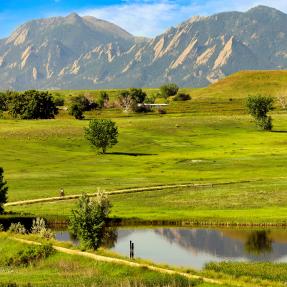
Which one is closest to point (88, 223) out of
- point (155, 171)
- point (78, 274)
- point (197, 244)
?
point (78, 274)

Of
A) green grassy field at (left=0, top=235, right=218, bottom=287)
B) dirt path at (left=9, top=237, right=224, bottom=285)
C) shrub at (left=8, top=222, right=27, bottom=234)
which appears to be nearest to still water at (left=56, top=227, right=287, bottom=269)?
shrub at (left=8, top=222, right=27, bottom=234)

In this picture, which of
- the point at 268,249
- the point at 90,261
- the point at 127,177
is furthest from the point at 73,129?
the point at 90,261

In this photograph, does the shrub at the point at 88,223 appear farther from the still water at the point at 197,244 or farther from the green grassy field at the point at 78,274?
the still water at the point at 197,244

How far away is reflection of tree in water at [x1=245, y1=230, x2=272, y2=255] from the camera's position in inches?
2550

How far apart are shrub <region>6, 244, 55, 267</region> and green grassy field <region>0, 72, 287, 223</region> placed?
2790 cm

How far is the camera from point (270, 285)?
4122 centimetres

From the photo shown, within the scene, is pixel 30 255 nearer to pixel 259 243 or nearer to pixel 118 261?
pixel 118 261

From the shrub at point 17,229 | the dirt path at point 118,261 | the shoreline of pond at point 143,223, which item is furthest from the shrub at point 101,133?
the dirt path at point 118,261

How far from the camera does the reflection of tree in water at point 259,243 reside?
64.8 meters

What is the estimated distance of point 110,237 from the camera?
7412cm

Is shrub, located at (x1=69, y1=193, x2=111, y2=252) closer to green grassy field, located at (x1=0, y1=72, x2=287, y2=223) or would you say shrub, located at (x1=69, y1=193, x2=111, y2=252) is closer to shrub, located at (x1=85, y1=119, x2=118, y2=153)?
green grassy field, located at (x1=0, y1=72, x2=287, y2=223)

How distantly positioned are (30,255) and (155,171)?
7662 centimetres

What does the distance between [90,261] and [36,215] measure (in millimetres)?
33362

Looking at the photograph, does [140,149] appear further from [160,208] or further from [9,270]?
[9,270]
